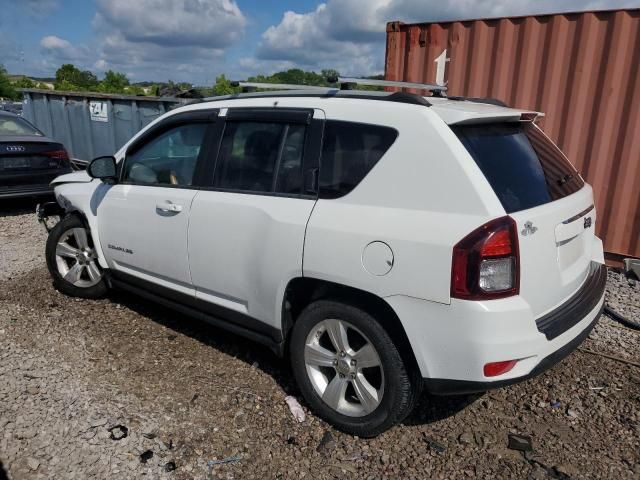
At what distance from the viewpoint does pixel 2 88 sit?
55.0 meters

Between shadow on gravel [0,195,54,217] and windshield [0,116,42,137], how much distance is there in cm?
104

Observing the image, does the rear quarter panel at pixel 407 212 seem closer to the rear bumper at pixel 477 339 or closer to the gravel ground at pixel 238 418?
the rear bumper at pixel 477 339

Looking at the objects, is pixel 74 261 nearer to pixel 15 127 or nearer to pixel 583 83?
pixel 15 127

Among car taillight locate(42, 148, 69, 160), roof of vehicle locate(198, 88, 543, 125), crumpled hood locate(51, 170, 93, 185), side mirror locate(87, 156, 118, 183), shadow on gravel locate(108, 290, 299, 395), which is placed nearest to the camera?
roof of vehicle locate(198, 88, 543, 125)

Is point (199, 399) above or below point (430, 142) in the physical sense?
below

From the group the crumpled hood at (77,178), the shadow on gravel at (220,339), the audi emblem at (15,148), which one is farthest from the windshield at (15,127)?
the shadow on gravel at (220,339)

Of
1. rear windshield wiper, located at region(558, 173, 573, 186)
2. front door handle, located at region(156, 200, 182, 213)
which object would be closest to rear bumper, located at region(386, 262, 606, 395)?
rear windshield wiper, located at region(558, 173, 573, 186)

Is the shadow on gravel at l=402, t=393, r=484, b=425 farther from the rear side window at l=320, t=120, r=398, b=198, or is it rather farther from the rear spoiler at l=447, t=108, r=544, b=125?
the rear spoiler at l=447, t=108, r=544, b=125

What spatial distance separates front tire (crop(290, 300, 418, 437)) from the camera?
2.73 m

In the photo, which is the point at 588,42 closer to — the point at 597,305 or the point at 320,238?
the point at 597,305

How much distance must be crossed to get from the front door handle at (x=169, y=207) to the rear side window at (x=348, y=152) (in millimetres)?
1177

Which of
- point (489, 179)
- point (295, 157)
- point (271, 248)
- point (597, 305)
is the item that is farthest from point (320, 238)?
point (597, 305)

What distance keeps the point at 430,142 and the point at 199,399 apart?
2.13 meters

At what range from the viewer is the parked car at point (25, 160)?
25.2ft
